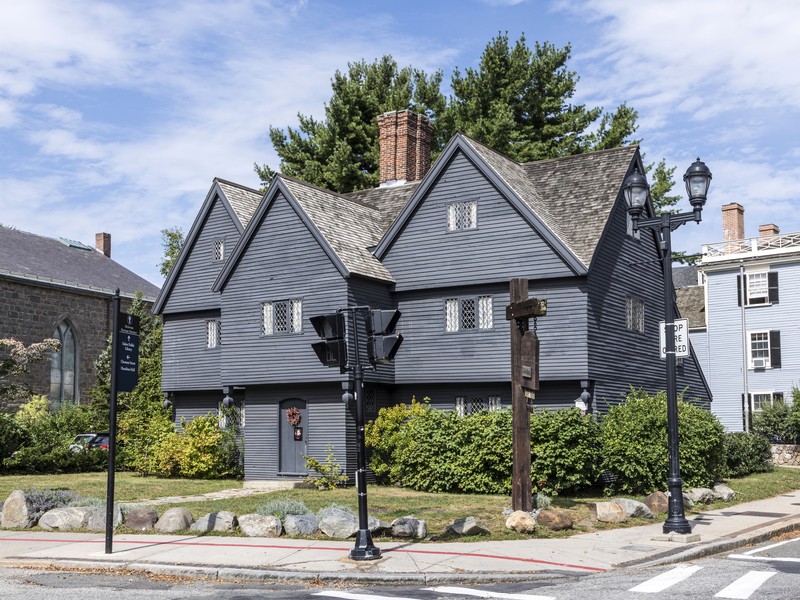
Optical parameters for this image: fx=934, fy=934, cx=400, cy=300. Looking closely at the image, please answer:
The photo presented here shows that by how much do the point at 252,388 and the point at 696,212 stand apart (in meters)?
17.5

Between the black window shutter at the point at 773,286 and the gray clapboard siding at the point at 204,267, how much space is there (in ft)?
81.8

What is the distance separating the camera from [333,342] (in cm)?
1346

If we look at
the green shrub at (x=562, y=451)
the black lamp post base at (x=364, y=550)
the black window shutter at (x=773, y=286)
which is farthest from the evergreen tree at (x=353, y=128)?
the black lamp post base at (x=364, y=550)

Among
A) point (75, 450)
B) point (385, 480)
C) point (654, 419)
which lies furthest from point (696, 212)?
point (75, 450)

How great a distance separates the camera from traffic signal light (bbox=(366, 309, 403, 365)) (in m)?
13.1

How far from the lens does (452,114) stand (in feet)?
165

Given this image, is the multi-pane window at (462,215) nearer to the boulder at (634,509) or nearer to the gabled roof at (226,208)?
the gabled roof at (226,208)

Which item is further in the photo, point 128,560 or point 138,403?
point 138,403

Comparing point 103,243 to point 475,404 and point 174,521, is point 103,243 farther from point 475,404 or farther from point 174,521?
point 174,521

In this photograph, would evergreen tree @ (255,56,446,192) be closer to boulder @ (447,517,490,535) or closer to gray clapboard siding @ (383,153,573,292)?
gray clapboard siding @ (383,153,573,292)

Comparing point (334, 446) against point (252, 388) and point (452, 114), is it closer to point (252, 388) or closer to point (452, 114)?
point (252, 388)

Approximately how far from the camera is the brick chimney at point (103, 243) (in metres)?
56.6

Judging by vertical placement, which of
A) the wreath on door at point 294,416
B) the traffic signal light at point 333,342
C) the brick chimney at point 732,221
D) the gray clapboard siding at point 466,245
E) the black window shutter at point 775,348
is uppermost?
the brick chimney at point 732,221

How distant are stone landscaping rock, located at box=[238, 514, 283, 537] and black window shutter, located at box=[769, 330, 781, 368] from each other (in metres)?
33.1
